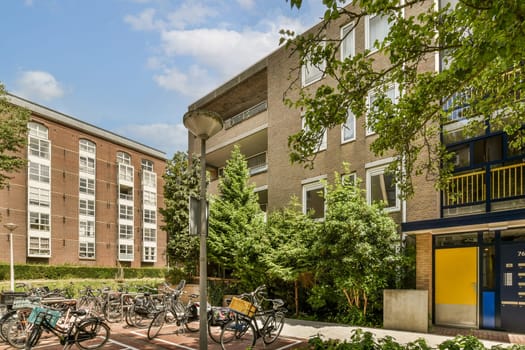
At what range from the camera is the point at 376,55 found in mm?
15273

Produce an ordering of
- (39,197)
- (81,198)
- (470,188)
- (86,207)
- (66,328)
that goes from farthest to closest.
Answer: (86,207), (81,198), (39,197), (470,188), (66,328)

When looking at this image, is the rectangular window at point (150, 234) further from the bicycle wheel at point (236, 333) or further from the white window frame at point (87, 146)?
the bicycle wheel at point (236, 333)

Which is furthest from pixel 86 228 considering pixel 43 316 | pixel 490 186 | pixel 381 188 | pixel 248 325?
pixel 490 186

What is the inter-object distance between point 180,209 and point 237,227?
6005 millimetres

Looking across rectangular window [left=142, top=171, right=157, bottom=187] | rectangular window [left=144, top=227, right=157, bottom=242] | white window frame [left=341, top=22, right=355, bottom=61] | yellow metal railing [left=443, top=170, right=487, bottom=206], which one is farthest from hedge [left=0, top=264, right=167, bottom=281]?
yellow metal railing [left=443, top=170, right=487, bottom=206]

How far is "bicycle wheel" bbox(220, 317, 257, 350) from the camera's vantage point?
852 cm

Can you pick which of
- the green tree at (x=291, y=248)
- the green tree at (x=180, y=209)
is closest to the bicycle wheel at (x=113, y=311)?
the green tree at (x=291, y=248)

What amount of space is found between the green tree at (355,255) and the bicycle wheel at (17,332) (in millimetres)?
7843

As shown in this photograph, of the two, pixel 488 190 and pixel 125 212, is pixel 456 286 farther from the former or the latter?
pixel 125 212

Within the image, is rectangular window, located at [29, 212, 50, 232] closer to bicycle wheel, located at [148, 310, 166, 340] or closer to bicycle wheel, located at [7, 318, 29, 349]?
bicycle wheel, located at [7, 318, 29, 349]

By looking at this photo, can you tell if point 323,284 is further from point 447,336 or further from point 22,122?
point 22,122

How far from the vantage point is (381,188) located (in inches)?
573

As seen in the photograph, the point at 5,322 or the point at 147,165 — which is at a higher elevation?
the point at 147,165

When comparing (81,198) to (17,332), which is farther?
(81,198)
